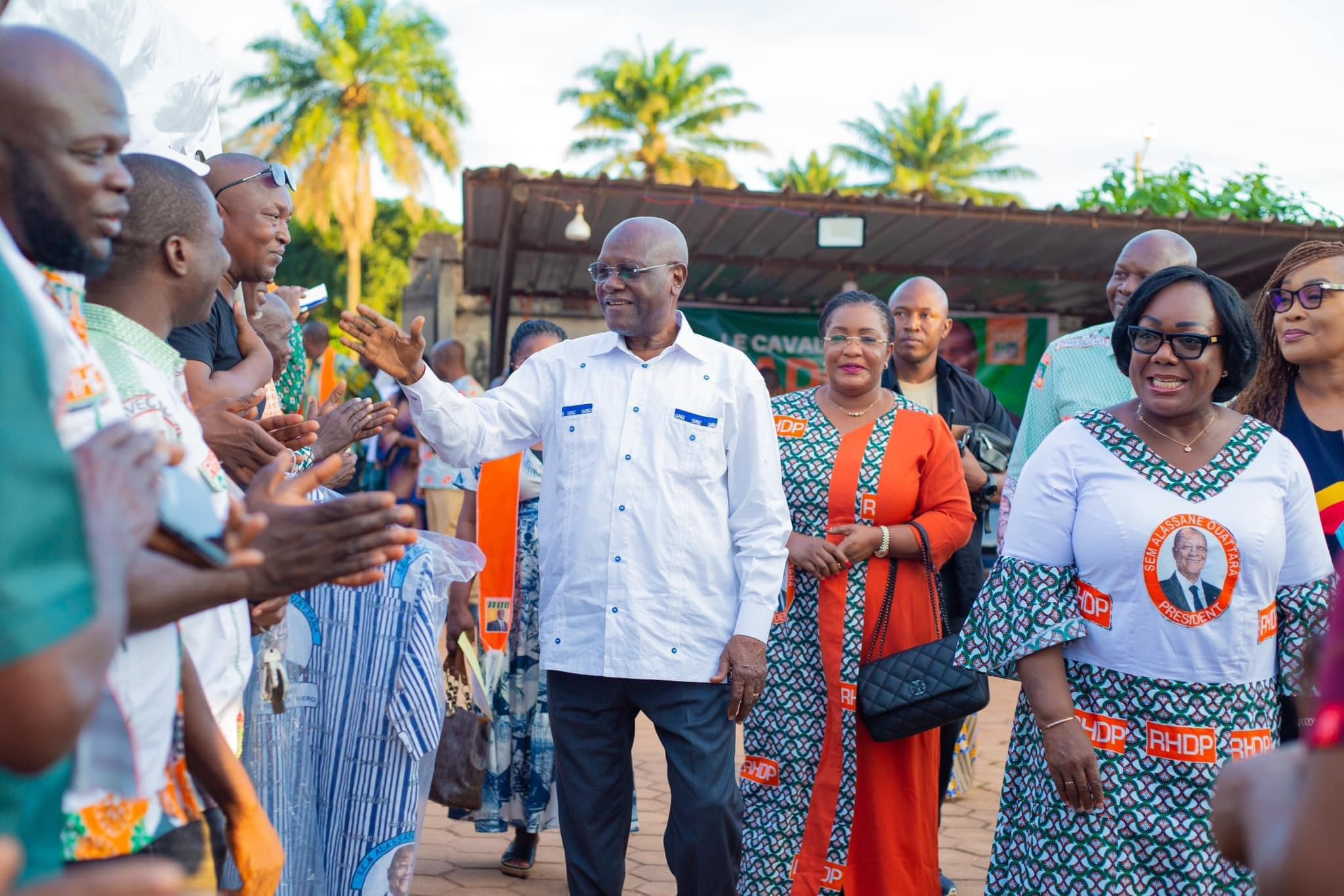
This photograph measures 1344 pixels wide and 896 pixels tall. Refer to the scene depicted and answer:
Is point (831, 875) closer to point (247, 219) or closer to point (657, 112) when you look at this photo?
point (247, 219)

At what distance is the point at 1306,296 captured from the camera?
3.59 meters

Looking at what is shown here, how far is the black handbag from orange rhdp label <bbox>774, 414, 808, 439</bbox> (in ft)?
2.83

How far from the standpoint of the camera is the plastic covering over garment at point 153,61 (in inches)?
142

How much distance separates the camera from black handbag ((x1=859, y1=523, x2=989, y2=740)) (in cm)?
402

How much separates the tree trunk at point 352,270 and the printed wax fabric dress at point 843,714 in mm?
29595

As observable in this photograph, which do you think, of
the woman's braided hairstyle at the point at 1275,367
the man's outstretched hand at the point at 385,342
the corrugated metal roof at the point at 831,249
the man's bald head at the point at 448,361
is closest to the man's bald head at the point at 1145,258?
the woman's braided hairstyle at the point at 1275,367

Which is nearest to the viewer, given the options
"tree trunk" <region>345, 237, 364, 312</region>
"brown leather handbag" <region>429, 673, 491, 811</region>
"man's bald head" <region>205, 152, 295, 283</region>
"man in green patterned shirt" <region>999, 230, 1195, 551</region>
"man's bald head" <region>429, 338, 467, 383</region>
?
"man's bald head" <region>205, 152, 295, 283</region>

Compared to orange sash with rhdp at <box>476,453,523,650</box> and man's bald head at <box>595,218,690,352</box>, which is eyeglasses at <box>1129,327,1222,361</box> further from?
orange sash with rhdp at <box>476,453,523,650</box>

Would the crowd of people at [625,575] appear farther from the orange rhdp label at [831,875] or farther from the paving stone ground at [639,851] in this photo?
the paving stone ground at [639,851]

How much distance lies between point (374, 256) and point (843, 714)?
118 feet

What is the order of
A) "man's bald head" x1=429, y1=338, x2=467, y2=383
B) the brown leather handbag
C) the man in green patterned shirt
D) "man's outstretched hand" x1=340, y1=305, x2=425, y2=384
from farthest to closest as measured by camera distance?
"man's bald head" x1=429, y1=338, x2=467, y2=383 < the man in green patterned shirt < the brown leather handbag < "man's outstretched hand" x1=340, y1=305, x2=425, y2=384

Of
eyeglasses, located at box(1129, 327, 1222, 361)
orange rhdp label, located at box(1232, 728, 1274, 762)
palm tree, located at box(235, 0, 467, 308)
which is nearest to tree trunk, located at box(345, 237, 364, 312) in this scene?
palm tree, located at box(235, 0, 467, 308)

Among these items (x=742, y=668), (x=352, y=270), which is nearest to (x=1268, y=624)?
(x=742, y=668)

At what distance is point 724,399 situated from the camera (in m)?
3.80
